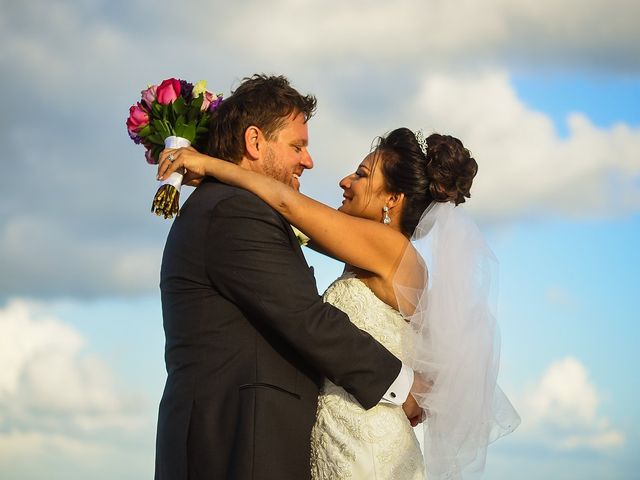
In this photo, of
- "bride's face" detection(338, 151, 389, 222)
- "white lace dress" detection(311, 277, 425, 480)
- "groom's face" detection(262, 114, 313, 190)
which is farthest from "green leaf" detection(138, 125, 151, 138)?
"white lace dress" detection(311, 277, 425, 480)

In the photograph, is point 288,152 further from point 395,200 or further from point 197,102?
point 395,200

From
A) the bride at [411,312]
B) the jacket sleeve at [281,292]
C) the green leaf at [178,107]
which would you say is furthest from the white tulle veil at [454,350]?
the green leaf at [178,107]

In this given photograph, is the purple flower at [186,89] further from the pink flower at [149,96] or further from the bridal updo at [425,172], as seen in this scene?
the bridal updo at [425,172]

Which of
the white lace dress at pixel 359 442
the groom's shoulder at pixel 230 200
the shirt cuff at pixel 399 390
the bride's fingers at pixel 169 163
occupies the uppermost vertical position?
the bride's fingers at pixel 169 163

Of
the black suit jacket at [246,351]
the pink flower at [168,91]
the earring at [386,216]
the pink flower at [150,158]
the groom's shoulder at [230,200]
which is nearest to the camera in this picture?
the black suit jacket at [246,351]

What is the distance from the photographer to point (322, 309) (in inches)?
184

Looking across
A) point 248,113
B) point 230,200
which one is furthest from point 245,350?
point 248,113

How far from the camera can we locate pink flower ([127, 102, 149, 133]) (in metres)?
5.61

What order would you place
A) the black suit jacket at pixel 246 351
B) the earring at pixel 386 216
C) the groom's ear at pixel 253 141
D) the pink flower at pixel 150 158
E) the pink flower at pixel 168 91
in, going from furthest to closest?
the earring at pixel 386 216
the pink flower at pixel 150 158
the pink flower at pixel 168 91
the groom's ear at pixel 253 141
the black suit jacket at pixel 246 351

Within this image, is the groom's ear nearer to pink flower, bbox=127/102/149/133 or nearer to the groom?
the groom

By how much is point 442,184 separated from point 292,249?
53.0 inches

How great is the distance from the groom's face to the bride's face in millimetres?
532

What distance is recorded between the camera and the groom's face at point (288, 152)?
5.32 metres

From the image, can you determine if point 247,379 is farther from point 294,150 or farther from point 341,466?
point 294,150
